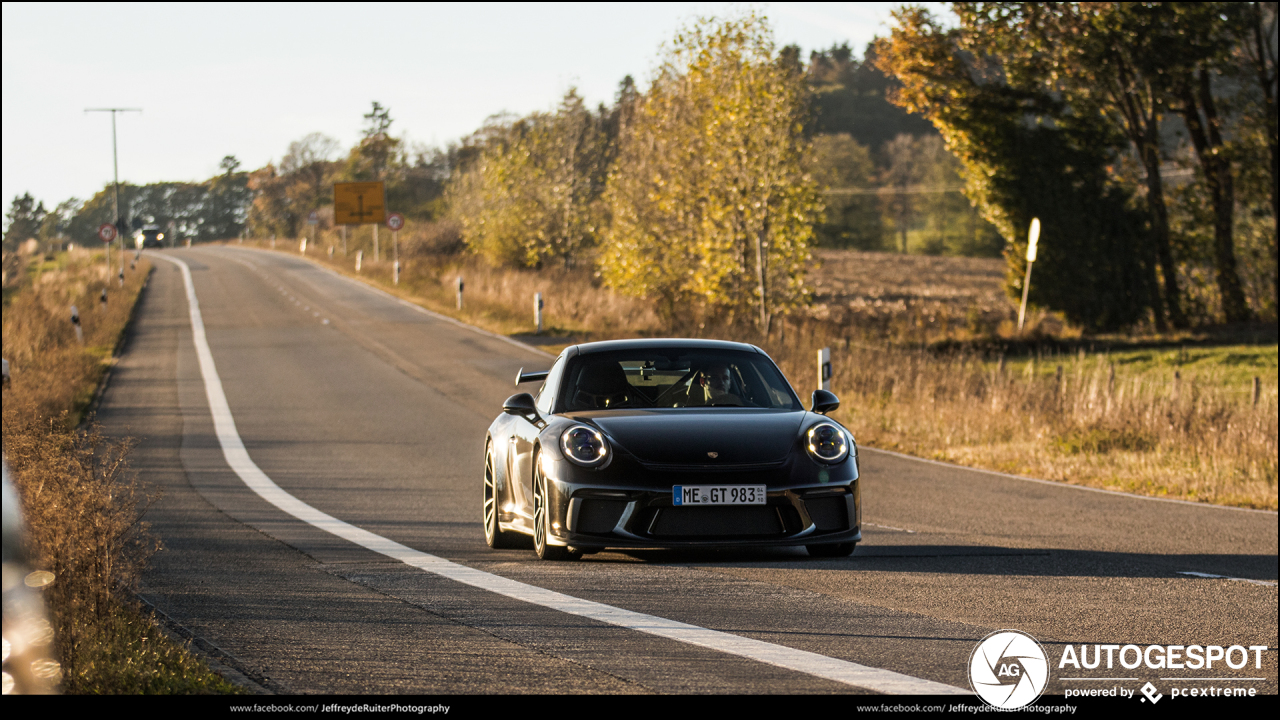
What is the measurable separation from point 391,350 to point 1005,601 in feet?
73.3

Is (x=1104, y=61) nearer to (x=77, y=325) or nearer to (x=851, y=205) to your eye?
(x=77, y=325)

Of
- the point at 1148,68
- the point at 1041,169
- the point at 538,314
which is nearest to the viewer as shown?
the point at 538,314

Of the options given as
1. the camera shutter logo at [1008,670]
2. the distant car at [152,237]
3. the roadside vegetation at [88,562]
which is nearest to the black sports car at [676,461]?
the camera shutter logo at [1008,670]

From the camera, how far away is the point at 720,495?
580 cm

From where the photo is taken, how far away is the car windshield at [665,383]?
648 centimetres

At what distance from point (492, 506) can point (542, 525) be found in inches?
42.9

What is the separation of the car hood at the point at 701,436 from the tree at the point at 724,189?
9.57 meters

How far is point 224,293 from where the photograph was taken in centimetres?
4934

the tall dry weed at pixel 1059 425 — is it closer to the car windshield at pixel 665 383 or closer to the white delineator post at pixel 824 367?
the white delineator post at pixel 824 367

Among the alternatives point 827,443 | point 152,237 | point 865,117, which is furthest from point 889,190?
point 827,443

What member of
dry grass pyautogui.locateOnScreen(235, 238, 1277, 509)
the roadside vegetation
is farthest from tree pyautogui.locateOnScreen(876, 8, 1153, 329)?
the roadside vegetation

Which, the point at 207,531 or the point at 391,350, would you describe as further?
the point at 391,350

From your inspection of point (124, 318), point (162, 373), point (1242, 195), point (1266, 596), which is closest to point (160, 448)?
point (162, 373)

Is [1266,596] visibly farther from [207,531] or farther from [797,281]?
[797,281]
